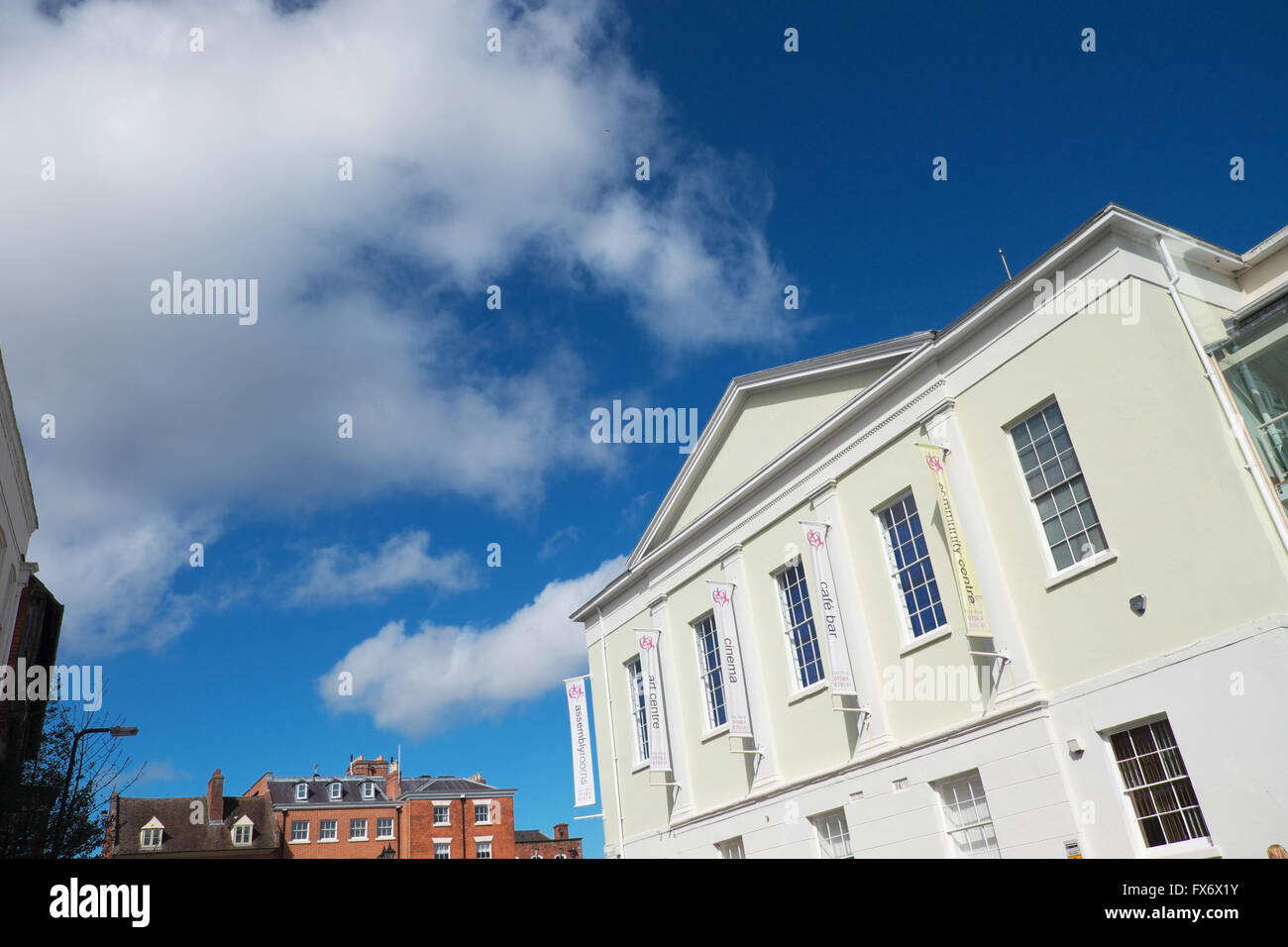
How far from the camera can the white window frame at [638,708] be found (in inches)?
1011

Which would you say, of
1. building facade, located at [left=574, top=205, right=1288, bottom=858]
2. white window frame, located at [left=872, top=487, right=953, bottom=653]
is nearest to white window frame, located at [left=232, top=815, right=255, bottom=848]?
building facade, located at [left=574, top=205, right=1288, bottom=858]

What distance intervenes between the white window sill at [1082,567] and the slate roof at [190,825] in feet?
173

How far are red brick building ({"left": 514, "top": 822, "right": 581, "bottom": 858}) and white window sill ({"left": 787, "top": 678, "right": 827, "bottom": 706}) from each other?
4305cm

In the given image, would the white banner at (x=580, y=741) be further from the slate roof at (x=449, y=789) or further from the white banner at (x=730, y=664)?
the slate roof at (x=449, y=789)

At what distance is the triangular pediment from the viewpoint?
19516 mm

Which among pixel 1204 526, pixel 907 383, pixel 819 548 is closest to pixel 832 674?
pixel 819 548

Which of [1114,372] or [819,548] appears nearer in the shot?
[1114,372]

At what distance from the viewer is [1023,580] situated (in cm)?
1568

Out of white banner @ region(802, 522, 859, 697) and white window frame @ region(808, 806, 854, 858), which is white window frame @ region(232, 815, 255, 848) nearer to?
white window frame @ region(808, 806, 854, 858)

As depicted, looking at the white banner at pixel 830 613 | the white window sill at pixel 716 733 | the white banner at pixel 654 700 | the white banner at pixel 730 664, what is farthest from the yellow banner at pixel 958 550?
the white banner at pixel 654 700

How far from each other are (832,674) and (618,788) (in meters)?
10.3

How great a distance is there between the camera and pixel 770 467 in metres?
21.4
